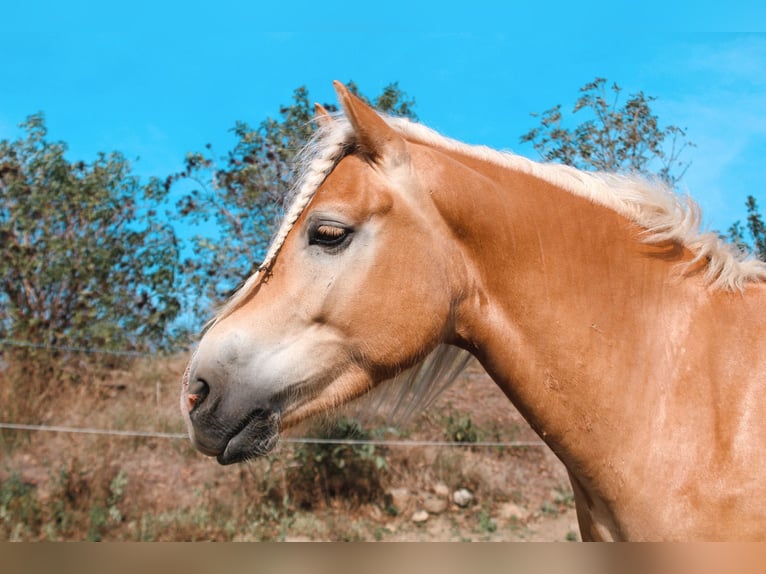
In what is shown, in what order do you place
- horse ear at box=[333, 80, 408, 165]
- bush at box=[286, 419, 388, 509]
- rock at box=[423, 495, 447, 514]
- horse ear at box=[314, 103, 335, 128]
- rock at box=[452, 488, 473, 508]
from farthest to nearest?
rock at box=[452, 488, 473, 508]
rock at box=[423, 495, 447, 514]
bush at box=[286, 419, 388, 509]
horse ear at box=[314, 103, 335, 128]
horse ear at box=[333, 80, 408, 165]

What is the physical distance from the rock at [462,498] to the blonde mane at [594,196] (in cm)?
566

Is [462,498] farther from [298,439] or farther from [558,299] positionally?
[558,299]

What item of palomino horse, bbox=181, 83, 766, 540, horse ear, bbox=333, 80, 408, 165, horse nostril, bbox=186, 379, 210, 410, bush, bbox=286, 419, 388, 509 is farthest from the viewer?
bush, bbox=286, 419, 388, 509

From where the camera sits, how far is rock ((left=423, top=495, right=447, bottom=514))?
7.27m

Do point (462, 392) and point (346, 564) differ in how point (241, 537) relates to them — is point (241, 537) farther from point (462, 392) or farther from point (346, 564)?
point (346, 564)

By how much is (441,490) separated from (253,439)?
5720mm

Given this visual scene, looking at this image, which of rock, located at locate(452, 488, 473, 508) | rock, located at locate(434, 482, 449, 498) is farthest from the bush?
rock, located at locate(452, 488, 473, 508)

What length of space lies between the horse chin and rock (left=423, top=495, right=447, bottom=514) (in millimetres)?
5533

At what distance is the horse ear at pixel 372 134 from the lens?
2209mm

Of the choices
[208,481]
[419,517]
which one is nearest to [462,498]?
[419,517]

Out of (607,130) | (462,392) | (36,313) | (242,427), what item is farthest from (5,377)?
(607,130)

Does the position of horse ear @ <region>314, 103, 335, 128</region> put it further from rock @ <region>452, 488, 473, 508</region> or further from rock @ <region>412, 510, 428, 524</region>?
rock @ <region>452, 488, 473, 508</region>

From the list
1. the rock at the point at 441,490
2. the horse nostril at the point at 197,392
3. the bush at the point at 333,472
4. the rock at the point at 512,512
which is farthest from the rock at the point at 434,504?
the horse nostril at the point at 197,392

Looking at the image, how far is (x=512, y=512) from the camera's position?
7355 mm
